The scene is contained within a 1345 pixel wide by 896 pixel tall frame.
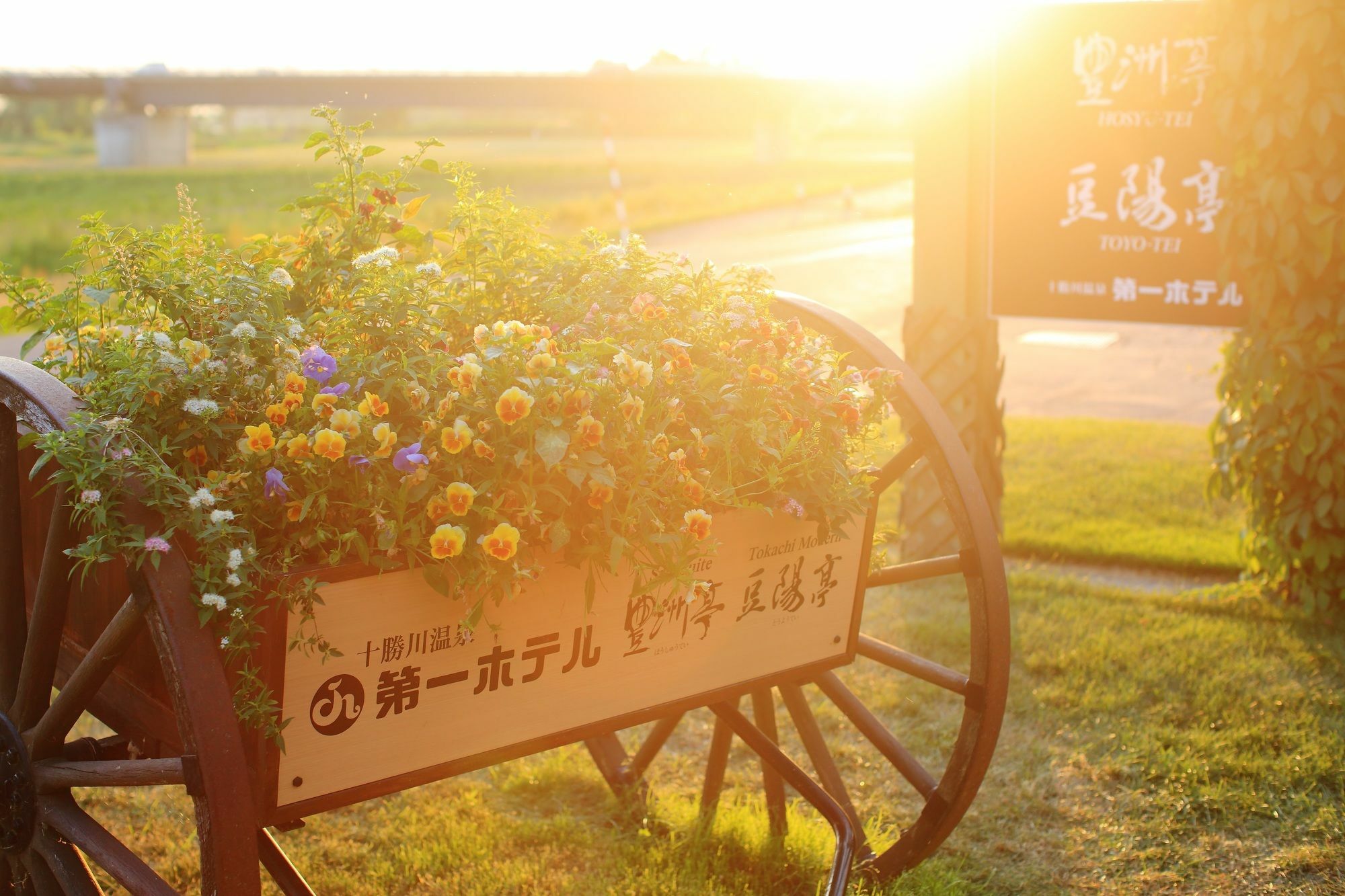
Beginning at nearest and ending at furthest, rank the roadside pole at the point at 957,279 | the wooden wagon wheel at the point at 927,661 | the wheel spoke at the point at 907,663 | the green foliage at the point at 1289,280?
the wooden wagon wheel at the point at 927,661 < the wheel spoke at the point at 907,663 < the green foliage at the point at 1289,280 < the roadside pole at the point at 957,279

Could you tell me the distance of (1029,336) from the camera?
9.51 metres

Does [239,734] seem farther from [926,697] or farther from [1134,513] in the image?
[1134,513]

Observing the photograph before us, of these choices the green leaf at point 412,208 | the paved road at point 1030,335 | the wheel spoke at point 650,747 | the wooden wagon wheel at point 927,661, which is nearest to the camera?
the green leaf at point 412,208

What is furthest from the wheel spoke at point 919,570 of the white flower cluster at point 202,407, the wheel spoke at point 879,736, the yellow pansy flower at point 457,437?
the white flower cluster at point 202,407

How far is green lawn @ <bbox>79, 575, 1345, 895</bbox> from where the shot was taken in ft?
8.16

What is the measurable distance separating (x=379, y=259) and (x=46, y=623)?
2.30ft

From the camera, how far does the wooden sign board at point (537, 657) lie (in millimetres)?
1540

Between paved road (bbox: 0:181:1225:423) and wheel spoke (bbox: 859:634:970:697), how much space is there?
209 centimetres

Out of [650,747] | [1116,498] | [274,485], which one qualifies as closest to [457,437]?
[274,485]

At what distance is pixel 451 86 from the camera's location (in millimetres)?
31172

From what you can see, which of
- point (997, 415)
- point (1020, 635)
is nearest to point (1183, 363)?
point (997, 415)

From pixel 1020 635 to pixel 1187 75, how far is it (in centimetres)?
187

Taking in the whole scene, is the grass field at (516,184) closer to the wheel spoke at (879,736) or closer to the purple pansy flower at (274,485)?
the wheel spoke at (879,736)

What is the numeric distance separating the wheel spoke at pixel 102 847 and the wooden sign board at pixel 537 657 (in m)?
0.19
